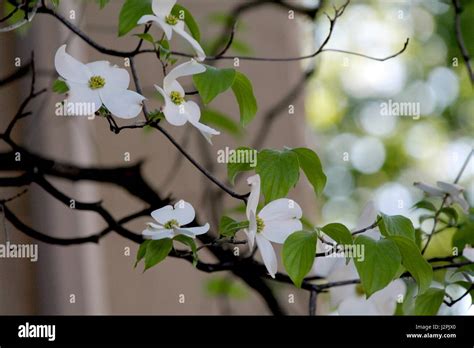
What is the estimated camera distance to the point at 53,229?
79 cm

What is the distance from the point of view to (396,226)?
1.21 feet

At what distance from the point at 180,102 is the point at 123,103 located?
0.10 ft

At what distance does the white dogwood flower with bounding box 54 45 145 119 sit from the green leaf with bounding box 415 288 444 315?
212 millimetres

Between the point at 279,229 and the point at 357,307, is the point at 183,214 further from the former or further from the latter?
the point at 357,307

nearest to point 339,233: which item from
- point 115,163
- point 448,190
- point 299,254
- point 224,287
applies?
point 299,254

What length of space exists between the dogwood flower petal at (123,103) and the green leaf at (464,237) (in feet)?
0.79

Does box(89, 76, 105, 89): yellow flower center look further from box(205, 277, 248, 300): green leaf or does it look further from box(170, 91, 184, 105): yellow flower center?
box(205, 277, 248, 300): green leaf
